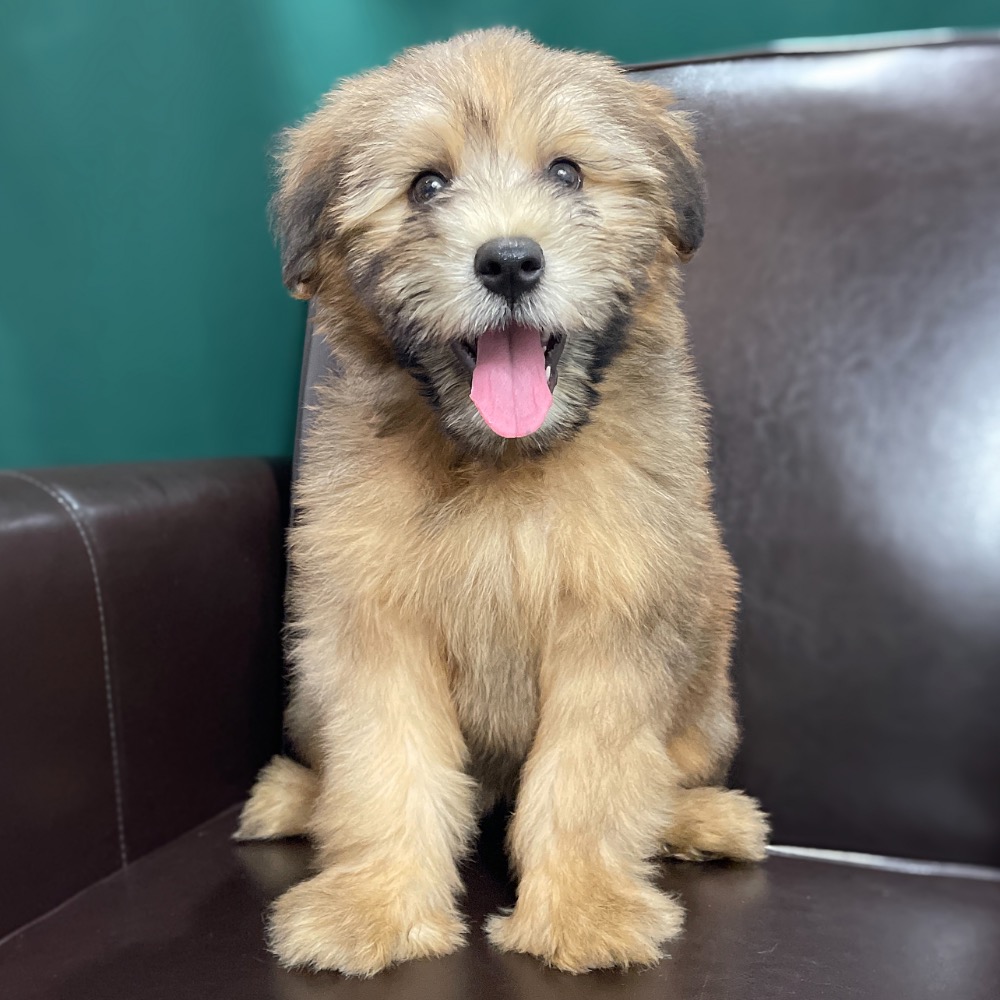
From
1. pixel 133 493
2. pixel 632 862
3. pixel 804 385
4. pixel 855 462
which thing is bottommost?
pixel 632 862

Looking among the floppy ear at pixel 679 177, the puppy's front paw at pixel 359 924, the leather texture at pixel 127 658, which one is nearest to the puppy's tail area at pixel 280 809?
the leather texture at pixel 127 658

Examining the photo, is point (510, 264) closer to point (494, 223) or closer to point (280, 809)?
point (494, 223)

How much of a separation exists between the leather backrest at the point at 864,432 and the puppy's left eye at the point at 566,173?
510 millimetres

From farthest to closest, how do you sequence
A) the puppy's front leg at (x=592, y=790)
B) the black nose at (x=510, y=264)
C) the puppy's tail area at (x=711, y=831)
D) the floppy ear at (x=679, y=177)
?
1. the puppy's tail area at (x=711, y=831)
2. the floppy ear at (x=679, y=177)
3. the puppy's front leg at (x=592, y=790)
4. the black nose at (x=510, y=264)

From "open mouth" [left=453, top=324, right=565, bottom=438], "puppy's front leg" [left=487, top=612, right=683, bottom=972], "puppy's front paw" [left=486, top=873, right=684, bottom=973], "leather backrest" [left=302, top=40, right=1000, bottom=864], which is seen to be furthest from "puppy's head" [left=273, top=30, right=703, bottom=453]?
"puppy's front paw" [left=486, top=873, right=684, bottom=973]

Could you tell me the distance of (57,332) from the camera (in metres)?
2.00

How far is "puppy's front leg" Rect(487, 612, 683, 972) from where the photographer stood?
128cm

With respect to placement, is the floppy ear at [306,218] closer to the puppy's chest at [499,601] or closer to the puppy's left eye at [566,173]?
the puppy's left eye at [566,173]

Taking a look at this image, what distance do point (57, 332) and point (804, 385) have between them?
135 centimetres

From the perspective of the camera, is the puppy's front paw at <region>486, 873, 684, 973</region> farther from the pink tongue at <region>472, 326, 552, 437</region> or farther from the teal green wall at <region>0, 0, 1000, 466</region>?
the teal green wall at <region>0, 0, 1000, 466</region>

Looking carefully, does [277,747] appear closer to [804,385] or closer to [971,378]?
[804,385]

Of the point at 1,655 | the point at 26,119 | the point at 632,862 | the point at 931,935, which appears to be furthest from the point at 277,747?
the point at 26,119

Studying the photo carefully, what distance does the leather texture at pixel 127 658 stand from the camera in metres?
1.45

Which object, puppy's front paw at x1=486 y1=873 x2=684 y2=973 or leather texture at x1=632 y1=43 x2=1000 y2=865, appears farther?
leather texture at x1=632 y1=43 x2=1000 y2=865
